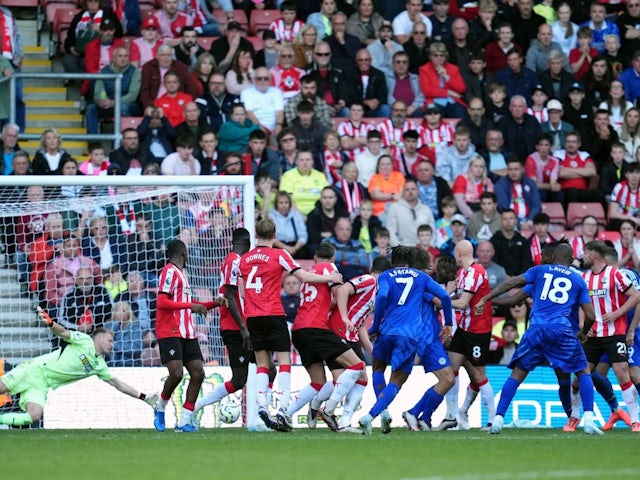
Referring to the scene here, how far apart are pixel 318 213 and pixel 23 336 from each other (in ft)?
15.4

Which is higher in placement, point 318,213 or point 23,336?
point 318,213

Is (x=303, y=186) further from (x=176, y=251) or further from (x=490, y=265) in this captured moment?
(x=176, y=251)

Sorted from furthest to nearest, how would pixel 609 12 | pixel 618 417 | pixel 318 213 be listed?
pixel 609 12, pixel 318 213, pixel 618 417

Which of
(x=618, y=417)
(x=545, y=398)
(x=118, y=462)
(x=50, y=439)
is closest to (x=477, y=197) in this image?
(x=545, y=398)

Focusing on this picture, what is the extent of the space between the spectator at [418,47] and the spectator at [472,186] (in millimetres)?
2547

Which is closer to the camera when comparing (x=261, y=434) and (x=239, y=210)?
(x=261, y=434)

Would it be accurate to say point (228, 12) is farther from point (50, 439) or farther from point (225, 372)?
point (50, 439)

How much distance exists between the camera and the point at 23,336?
53.8 ft

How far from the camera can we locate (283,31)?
2202cm

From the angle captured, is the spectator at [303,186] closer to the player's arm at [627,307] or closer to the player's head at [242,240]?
the player's head at [242,240]

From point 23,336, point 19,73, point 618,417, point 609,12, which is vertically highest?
point 609,12

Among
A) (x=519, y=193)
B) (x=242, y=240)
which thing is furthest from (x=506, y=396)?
(x=519, y=193)

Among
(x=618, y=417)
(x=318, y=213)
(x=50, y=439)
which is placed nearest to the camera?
(x=50, y=439)

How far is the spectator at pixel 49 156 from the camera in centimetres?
1808
